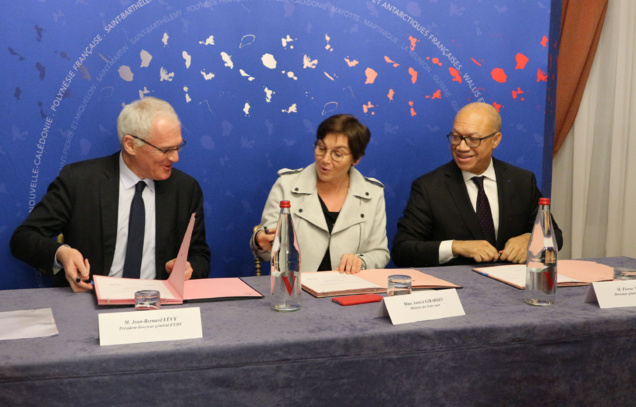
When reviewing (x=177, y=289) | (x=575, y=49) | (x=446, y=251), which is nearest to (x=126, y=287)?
(x=177, y=289)

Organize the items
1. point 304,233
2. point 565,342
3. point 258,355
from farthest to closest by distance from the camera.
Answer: point 304,233, point 565,342, point 258,355

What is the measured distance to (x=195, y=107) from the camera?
2.79 metres

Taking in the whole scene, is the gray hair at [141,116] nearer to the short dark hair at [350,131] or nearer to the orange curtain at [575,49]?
the short dark hair at [350,131]

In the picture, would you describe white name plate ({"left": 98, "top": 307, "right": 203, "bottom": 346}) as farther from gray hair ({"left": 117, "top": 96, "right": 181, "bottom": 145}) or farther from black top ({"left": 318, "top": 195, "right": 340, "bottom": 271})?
black top ({"left": 318, "top": 195, "right": 340, "bottom": 271})

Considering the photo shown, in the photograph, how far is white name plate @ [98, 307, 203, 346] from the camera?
1305mm

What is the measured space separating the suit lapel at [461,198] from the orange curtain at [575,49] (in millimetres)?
1925

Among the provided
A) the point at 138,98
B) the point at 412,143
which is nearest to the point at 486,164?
the point at 412,143

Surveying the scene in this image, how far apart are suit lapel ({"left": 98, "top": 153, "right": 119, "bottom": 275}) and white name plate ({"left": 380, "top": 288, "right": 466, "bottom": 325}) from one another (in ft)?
4.28

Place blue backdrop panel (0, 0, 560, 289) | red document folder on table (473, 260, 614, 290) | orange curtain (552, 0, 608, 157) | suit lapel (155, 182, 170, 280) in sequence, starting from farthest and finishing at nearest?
orange curtain (552, 0, 608, 157) < blue backdrop panel (0, 0, 560, 289) < suit lapel (155, 182, 170, 280) < red document folder on table (473, 260, 614, 290)

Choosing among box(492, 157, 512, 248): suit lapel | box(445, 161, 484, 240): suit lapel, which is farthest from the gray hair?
box(492, 157, 512, 248): suit lapel

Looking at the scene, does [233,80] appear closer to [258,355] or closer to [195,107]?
[195,107]

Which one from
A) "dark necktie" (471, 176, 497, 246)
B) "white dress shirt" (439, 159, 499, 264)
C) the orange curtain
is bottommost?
"dark necktie" (471, 176, 497, 246)

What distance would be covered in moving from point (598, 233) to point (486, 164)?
2.04m

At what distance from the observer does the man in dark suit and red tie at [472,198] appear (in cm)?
274
